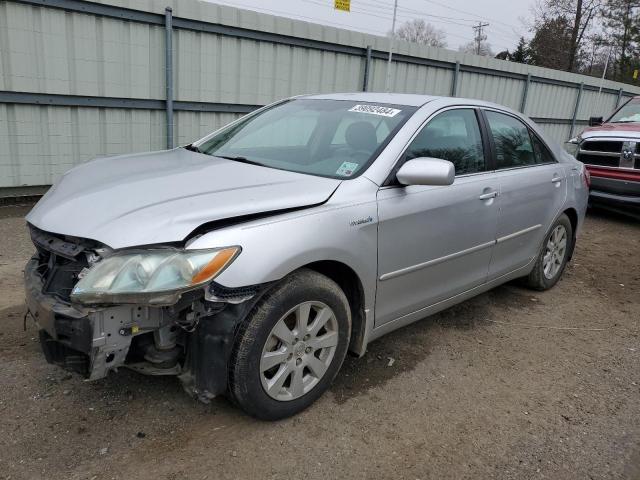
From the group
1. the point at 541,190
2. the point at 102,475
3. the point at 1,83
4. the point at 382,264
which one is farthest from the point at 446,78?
the point at 102,475

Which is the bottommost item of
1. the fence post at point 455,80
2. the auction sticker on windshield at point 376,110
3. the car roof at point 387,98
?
the auction sticker on windshield at point 376,110

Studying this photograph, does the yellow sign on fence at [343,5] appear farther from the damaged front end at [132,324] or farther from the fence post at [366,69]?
the damaged front end at [132,324]

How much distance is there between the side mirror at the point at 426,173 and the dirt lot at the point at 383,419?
121cm

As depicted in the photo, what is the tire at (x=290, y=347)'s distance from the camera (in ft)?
7.88

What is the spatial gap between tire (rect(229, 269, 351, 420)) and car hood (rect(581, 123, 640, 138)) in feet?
23.6

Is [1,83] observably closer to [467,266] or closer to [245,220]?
[245,220]

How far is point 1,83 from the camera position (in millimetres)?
6016

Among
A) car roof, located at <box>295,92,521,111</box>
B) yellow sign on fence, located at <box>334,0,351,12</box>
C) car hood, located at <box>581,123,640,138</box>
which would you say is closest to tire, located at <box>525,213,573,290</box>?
car roof, located at <box>295,92,521,111</box>

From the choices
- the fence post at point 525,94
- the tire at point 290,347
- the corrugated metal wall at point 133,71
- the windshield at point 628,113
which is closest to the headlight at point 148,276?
the tire at point 290,347

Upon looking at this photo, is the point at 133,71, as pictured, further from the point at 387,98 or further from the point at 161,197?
the point at 161,197

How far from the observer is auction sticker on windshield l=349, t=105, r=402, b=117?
3351mm

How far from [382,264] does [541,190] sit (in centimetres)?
207

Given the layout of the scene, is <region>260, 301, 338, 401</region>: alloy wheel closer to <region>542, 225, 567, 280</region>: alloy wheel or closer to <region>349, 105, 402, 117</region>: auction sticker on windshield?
<region>349, 105, 402, 117</region>: auction sticker on windshield

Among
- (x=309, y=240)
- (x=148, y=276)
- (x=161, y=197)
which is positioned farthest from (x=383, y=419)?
(x=161, y=197)
